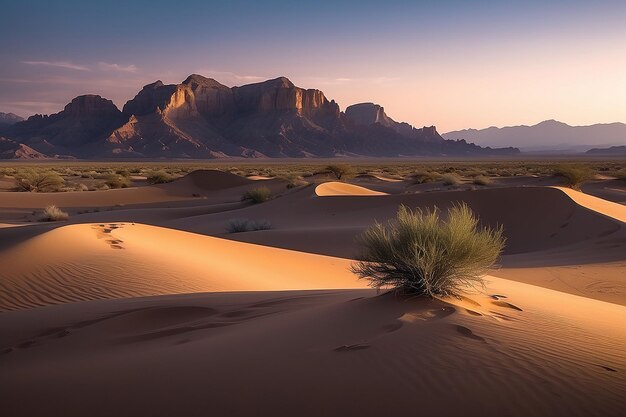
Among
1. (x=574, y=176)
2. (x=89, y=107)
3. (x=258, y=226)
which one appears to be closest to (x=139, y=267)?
(x=258, y=226)

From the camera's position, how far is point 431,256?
18.6ft

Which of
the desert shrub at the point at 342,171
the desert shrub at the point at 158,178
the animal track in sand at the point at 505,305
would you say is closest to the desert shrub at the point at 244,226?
the animal track in sand at the point at 505,305

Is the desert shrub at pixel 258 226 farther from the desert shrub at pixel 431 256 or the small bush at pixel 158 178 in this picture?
the small bush at pixel 158 178

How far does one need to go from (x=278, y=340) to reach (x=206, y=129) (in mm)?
168928

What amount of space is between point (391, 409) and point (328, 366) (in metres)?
0.82

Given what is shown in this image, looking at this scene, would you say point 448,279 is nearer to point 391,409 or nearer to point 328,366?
point 328,366

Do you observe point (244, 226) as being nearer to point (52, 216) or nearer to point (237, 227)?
point (237, 227)

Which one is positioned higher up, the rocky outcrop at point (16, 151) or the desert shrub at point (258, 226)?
the rocky outcrop at point (16, 151)

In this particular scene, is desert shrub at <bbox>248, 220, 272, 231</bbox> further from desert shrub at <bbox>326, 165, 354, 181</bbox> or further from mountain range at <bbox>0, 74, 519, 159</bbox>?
mountain range at <bbox>0, 74, 519, 159</bbox>

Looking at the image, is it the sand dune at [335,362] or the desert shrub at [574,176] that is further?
the desert shrub at [574,176]

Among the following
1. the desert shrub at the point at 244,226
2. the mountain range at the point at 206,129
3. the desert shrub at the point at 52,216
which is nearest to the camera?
the desert shrub at the point at 244,226

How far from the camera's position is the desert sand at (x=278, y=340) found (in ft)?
11.4

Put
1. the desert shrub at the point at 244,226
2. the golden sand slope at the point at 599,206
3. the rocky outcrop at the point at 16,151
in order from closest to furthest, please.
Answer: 1. the golden sand slope at the point at 599,206
2. the desert shrub at the point at 244,226
3. the rocky outcrop at the point at 16,151

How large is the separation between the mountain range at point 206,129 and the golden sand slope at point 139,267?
131335 mm
